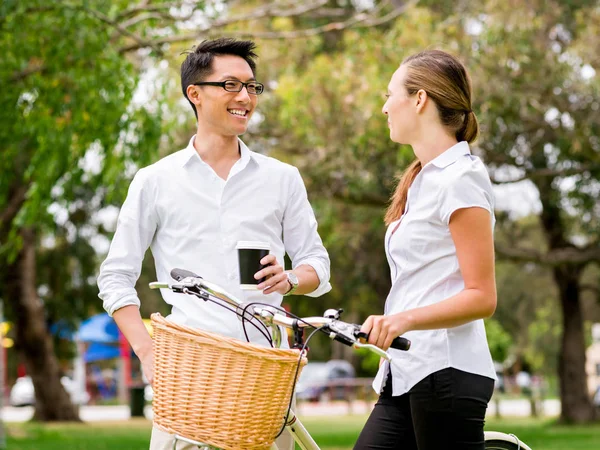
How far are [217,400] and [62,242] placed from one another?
24.0m

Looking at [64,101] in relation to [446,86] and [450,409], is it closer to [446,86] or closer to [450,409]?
[446,86]

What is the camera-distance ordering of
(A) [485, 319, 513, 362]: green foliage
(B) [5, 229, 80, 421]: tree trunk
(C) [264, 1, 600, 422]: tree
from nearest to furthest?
(C) [264, 1, 600, 422]: tree, (B) [5, 229, 80, 421]: tree trunk, (A) [485, 319, 513, 362]: green foliage

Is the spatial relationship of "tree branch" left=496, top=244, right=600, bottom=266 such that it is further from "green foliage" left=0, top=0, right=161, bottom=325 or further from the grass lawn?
"green foliage" left=0, top=0, right=161, bottom=325

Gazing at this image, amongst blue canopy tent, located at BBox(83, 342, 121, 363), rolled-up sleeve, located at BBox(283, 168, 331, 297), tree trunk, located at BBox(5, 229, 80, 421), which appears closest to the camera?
rolled-up sleeve, located at BBox(283, 168, 331, 297)

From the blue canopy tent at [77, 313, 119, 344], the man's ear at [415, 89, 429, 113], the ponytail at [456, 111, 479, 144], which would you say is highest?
the man's ear at [415, 89, 429, 113]

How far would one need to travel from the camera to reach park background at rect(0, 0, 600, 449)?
10.2m

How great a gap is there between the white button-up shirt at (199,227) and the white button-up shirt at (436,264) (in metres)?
0.55

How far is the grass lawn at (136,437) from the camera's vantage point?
53.8 feet

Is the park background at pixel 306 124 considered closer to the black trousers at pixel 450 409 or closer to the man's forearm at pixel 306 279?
the man's forearm at pixel 306 279

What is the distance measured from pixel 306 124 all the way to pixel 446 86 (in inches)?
536

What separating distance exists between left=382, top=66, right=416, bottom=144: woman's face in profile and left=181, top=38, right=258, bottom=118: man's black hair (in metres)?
0.72

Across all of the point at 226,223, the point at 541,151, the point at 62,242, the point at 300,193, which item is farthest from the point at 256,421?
the point at 62,242

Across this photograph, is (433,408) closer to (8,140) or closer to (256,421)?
(256,421)

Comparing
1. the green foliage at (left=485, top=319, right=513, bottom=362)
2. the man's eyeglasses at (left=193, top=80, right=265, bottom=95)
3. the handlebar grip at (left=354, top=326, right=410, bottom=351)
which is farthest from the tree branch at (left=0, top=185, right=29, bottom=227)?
the green foliage at (left=485, top=319, right=513, bottom=362)
